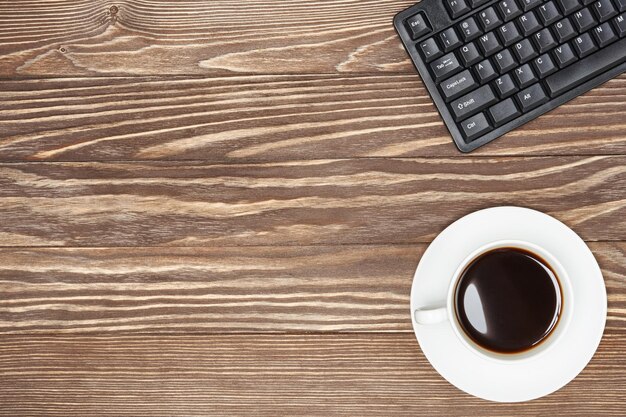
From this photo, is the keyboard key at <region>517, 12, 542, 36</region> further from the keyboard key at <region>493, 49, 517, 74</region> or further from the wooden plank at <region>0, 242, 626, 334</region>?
the wooden plank at <region>0, 242, 626, 334</region>

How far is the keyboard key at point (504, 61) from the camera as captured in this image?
0.60m

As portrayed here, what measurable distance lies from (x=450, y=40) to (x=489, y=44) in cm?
4

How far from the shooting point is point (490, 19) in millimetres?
601

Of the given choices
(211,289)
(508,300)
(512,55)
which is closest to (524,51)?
(512,55)

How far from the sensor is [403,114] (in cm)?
63

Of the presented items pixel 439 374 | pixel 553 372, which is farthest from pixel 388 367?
pixel 553 372

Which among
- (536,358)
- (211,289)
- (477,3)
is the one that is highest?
(477,3)

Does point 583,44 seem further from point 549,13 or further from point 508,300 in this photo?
point 508,300

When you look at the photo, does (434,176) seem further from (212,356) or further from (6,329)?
(6,329)

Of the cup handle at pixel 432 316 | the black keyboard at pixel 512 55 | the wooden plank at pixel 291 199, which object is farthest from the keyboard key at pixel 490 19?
the cup handle at pixel 432 316

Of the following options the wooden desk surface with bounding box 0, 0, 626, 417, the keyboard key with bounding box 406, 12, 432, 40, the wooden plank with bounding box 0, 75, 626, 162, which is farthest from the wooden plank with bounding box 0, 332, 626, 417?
the keyboard key with bounding box 406, 12, 432, 40

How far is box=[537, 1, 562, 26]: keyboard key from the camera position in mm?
594

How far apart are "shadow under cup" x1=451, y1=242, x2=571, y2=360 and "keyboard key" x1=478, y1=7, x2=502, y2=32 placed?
0.66ft

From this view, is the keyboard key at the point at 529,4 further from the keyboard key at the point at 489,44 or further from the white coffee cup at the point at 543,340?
the white coffee cup at the point at 543,340
